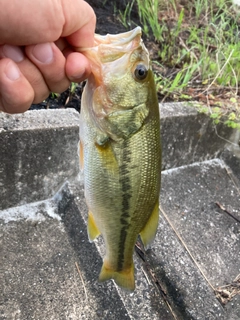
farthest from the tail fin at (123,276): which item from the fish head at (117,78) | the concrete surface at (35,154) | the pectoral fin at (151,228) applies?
the concrete surface at (35,154)

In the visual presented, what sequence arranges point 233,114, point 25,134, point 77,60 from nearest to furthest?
point 77,60 < point 25,134 < point 233,114

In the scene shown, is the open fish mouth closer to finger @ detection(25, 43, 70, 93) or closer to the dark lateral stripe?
finger @ detection(25, 43, 70, 93)

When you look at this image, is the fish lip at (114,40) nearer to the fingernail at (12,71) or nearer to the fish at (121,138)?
the fish at (121,138)

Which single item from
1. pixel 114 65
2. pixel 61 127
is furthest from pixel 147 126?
pixel 61 127

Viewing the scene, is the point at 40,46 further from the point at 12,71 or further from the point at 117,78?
the point at 117,78

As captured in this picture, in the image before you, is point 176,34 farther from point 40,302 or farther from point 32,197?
point 40,302
